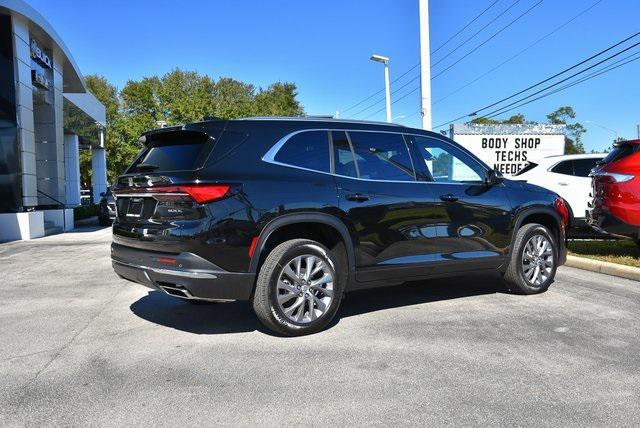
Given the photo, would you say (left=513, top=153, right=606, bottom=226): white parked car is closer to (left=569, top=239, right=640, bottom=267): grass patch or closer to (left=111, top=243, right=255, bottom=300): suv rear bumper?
(left=569, top=239, right=640, bottom=267): grass patch

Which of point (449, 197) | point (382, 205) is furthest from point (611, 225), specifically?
point (382, 205)

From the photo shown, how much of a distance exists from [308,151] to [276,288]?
1.29m

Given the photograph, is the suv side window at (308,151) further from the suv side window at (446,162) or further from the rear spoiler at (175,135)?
the suv side window at (446,162)

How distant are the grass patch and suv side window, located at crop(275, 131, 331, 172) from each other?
548 cm

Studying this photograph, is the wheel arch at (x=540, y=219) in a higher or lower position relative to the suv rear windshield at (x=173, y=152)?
lower

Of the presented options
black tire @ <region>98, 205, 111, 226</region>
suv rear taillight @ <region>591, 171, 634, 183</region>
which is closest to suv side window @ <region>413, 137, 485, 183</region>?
suv rear taillight @ <region>591, 171, 634, 183</region>

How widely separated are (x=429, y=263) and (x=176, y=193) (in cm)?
259

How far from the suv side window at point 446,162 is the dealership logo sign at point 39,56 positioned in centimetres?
1680

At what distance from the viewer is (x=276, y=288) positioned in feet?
15.3

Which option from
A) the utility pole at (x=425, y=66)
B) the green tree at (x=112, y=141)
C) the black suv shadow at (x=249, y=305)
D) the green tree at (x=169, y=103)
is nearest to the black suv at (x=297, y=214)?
the black suv shadow at (x=249, y=305)

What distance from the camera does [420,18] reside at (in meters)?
15.2

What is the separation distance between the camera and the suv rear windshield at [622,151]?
7.65 metres

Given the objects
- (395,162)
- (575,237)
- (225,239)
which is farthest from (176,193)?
(575,237)

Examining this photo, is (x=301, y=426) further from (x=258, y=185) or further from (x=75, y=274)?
(x=75, y=274)
